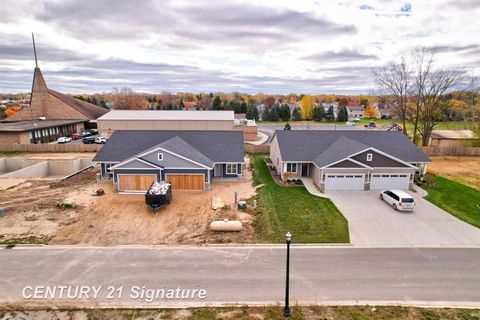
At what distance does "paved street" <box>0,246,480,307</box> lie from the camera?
44.8 feet

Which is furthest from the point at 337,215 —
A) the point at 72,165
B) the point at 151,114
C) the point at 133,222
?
the point at 151,114

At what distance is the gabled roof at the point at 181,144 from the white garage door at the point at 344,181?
8866mm

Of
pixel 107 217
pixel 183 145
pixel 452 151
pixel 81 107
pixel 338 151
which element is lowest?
pixel 107 217

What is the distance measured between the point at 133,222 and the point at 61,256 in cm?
532

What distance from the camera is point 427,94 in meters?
45.2

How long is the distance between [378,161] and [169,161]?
1943 cm

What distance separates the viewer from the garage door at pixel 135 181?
27188 millimetres

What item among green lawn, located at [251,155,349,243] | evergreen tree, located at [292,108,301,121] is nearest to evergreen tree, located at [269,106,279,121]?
evergreen tree, located at [292,108,301,121]

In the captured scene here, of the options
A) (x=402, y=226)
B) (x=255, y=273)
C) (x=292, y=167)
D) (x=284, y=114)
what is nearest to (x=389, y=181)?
(x=402, y=226)

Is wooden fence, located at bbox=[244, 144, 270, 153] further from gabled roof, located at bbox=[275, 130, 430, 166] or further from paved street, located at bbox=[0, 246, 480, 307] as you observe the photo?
paved street, located at bbox=[0, 246, 480, 307]

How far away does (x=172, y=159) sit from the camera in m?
27.3

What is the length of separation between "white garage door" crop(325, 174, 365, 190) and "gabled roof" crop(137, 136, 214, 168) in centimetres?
1128

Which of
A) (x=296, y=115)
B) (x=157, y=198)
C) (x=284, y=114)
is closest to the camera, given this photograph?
(x=157, y=198)

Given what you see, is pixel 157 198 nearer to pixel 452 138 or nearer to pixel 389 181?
pixel 389 181
